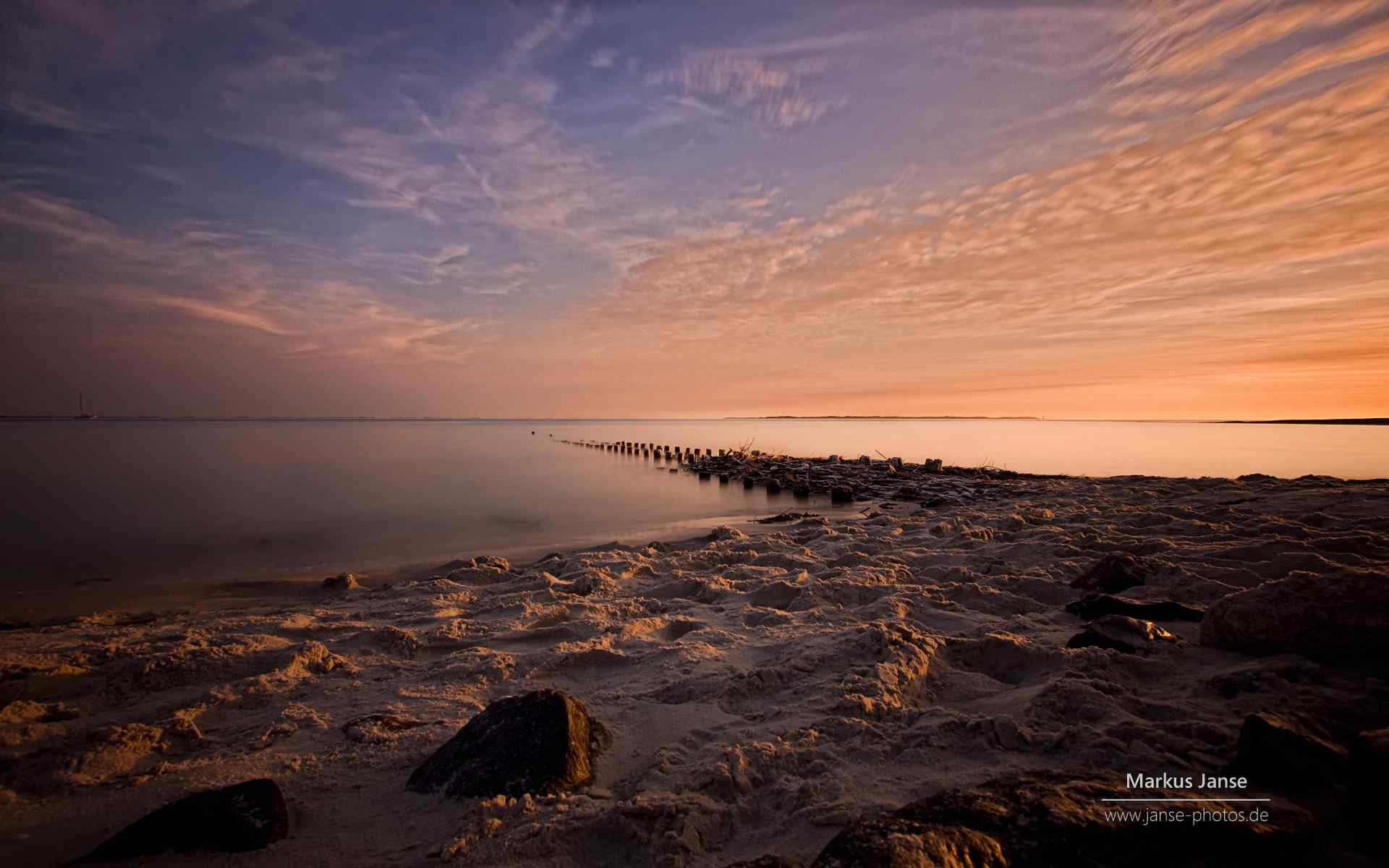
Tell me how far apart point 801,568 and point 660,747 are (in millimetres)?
4500

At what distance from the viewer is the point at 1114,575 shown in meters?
5.82

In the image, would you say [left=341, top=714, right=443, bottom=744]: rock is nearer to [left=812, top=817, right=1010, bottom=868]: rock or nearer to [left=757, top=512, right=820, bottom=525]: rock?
[left=812, top=817, right=1010, bottom=868]: rock

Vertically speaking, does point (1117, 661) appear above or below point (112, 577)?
above

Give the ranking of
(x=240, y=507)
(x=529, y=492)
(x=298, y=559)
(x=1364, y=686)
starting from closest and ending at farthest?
(x=1364, y=686)
(x=298, y=559)
(x=240, y=507)
(x=529, y=492)

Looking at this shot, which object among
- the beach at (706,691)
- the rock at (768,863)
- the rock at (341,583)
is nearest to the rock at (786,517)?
the beach at (706,691)

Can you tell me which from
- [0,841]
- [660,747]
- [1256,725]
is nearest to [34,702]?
[0,841]

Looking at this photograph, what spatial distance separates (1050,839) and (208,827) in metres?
3.71

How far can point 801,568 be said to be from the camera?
298 inches

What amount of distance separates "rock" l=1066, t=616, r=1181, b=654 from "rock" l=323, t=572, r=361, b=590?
28.8 feet

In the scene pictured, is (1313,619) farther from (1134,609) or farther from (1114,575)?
(1114,575)

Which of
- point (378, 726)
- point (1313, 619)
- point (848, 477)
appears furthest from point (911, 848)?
point (848, 477)

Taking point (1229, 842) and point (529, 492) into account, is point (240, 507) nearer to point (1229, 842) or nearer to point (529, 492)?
point (529, 492)

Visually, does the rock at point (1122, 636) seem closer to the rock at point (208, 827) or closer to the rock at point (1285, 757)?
the rock at point (1285, 757)

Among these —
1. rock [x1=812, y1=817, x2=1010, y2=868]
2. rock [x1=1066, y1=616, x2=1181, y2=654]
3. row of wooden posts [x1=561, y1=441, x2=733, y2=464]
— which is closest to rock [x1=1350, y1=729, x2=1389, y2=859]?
rock [x1=812, y1=817, x2=1010, y2=868]
